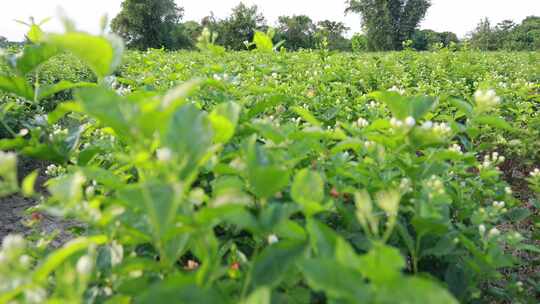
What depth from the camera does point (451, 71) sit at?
562 cm

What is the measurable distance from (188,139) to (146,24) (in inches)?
1515

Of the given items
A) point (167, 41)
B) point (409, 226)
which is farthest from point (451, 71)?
point (167, 41)

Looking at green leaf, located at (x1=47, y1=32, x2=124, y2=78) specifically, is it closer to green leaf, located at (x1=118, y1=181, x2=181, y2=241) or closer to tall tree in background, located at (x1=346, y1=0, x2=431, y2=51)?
green leaf, located at (x1=118, y1=181, x2=181, y2=241)

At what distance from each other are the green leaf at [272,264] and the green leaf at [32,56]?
86cm

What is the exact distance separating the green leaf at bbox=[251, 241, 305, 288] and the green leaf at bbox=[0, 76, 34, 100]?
91 centimetres

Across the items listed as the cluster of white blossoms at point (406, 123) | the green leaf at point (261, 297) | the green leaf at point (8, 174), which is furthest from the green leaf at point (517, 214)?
the green leaf at point (8, 174)

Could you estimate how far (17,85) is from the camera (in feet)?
3.90

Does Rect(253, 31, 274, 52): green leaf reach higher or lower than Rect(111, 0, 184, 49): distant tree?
lower

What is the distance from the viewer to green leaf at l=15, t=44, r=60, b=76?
1.15m

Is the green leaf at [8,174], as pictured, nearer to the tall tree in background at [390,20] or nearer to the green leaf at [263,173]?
the green leaf at [263,173]

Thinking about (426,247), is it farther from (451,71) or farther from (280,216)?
(451,71)

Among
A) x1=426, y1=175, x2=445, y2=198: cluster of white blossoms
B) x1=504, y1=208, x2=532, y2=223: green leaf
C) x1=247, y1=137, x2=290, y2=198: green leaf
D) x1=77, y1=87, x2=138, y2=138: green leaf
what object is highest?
x1=77, y1=87, x2=138, y2=138: green leaf

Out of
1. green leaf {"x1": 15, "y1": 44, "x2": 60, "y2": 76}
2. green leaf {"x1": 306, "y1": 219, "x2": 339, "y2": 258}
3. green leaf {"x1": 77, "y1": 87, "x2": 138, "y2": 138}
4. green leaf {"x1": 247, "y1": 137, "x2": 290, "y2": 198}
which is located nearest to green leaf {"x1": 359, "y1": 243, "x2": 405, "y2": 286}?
green leaf {"x1": 306, "y1": 219, "x2": 339, "y2": 258}

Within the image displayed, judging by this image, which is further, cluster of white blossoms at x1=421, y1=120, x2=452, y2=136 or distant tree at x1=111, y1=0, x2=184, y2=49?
distant tree at x1=111, y1=0, x2=184, y2=49
